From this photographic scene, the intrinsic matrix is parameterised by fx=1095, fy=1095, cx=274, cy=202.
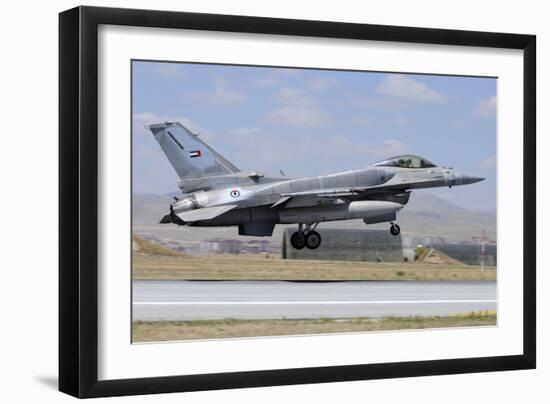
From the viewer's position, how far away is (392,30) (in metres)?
16.4

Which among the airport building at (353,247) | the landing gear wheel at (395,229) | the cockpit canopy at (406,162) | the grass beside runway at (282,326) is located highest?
the cockpit canopy at (406,162)

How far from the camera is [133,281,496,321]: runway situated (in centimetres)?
1544

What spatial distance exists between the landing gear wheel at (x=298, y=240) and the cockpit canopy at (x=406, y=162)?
163cm

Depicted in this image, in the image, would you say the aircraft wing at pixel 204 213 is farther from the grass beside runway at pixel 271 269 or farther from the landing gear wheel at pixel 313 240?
the landing gear wheel at pixel 313 240

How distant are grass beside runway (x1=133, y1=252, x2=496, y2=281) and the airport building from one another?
0.10 m

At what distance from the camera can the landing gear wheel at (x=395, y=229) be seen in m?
17.2

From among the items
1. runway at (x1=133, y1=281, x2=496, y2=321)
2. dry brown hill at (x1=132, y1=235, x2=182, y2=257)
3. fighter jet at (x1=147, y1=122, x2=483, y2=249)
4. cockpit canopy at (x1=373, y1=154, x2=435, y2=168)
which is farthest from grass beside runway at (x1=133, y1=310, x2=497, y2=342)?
cockpit canopy at (x1=373, y1=154, x2=435, y2=168)

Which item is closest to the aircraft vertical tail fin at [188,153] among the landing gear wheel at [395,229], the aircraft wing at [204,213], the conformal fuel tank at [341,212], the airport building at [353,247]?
the aircraft wing at [204,213]

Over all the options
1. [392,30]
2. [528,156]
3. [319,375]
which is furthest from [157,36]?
[528,156]

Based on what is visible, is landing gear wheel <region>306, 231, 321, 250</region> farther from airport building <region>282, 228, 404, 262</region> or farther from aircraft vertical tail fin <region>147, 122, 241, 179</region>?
aircraft vertical tail fin <region>147, 122, 241, 179</region>

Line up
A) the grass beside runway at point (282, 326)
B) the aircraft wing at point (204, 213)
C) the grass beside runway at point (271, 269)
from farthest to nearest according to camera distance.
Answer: the aircraft wing at point (204, 213), the grass beside runway at point (271, 269), the grass beside runway at point (282, 326)

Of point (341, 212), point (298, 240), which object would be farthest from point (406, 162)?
point (298, 240)

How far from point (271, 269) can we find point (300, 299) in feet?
2.06

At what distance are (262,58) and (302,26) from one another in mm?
742
